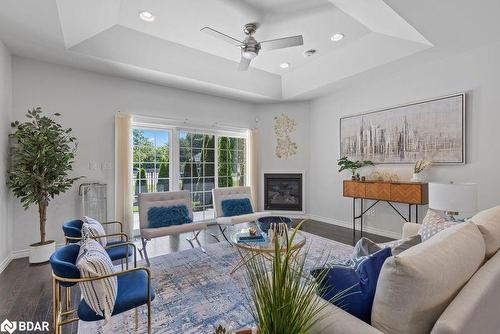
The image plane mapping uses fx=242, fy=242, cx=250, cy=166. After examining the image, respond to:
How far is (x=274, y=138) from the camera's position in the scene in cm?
617

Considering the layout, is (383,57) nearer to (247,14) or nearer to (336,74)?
(336,74)

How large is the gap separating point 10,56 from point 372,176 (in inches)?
242

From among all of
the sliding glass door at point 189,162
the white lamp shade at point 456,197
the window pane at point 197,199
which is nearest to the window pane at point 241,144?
Answer: the sliding glass door at point 189,162

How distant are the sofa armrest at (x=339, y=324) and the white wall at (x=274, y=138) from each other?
4.98 meters

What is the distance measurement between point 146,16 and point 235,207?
3.22 m

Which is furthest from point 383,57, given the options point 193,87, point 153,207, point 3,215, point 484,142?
point 3,215

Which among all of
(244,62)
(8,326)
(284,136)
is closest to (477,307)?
(8,326)

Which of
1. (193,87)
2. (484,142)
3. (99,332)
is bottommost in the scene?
(99,332)

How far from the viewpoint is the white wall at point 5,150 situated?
3104 millimetres

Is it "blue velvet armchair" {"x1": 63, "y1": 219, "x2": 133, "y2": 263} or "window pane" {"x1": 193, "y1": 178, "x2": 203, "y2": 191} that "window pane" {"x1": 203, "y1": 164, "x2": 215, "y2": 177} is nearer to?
"window pane" {"x1": 193, "y1": 178, "x2": 203, "y2": 191}

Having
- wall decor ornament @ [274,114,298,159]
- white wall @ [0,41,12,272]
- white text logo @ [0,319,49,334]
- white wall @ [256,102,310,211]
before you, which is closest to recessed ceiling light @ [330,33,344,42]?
white wall @ [256,102,310,211]

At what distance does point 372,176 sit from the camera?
15.3ft

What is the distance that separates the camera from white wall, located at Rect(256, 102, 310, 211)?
607cm

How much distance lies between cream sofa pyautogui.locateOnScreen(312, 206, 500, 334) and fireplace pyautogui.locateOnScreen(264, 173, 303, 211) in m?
4.74
